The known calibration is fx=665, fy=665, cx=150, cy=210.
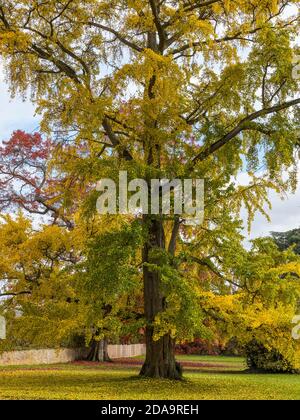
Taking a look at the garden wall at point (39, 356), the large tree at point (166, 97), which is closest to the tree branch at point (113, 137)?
the large tree at point (166, 97)

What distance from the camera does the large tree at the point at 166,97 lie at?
1423cm

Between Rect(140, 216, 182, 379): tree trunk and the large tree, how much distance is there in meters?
0.03

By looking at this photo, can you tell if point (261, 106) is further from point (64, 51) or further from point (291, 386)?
point (291, 386)

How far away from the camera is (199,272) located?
1727cm

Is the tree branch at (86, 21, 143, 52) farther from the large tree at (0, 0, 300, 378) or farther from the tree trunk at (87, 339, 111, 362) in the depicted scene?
the tree trunk at (87, 339, 111, 362)

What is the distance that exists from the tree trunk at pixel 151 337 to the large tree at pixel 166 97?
28 mm

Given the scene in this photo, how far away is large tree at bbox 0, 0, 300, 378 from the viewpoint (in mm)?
14234

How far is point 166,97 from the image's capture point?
14.8m

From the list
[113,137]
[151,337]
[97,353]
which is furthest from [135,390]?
[97,353]

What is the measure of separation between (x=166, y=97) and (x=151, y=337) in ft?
18.4

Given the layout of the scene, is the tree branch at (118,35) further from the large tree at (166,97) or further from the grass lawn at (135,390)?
the grass lawn at (135,390)

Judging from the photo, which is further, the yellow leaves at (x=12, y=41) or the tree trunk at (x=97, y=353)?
the tree trunk at (x=97, y=353)

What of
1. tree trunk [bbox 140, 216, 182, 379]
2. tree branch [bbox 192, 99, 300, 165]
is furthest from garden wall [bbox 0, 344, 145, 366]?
tree branch [bbox 192, 99, 300, 165]
